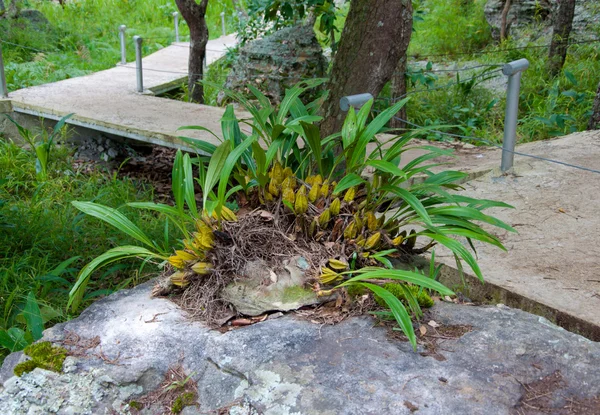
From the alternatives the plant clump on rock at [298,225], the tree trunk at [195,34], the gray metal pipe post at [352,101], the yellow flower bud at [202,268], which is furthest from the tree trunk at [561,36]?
the yellow flower bud at [202,268]

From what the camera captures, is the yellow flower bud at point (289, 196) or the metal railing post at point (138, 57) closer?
the yellow flower bud at point (289, 196)

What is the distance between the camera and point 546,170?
4.61 m

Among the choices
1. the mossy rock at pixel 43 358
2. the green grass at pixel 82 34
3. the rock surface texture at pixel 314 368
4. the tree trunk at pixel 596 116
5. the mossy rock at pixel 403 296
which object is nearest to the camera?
the rock surface texture at pixel 314 368

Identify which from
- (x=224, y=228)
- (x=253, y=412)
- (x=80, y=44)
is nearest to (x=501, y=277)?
(x=224, y=228)

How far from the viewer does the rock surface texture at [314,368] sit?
2.12 metres

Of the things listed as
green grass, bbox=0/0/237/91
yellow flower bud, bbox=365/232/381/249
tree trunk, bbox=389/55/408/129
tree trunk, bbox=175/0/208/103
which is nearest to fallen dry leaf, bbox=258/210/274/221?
yellow flower bud, bbox=365/232/381/249

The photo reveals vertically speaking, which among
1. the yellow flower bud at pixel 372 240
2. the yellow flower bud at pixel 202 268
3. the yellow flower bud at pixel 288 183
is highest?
the yellow flower bud at pixel 288 183

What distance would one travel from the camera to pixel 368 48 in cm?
439

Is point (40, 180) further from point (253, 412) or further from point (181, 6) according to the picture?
point (253, 412)

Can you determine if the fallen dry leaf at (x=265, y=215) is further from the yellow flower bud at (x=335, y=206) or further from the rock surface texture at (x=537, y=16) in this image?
the rock surface texture at (x=537, y=16)

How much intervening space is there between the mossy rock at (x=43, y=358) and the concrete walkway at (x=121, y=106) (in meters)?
3.42

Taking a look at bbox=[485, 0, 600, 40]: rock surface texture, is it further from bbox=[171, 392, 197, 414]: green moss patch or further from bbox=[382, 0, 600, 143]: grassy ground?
bbox=[171, 392, 197, 414]: green moss patch

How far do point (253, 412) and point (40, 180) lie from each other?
4.40 meters

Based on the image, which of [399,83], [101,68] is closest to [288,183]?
[399,83]
